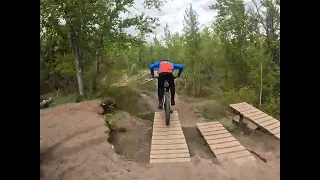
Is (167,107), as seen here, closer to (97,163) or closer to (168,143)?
(168,143)

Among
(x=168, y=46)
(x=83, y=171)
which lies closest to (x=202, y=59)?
(x=168, y=46)

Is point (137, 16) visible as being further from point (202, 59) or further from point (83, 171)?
point (83, 171)

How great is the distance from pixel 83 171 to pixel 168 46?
142cm

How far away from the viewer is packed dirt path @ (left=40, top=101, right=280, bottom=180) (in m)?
1.81

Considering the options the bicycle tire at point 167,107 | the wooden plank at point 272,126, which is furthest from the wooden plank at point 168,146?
the wooden plank at point 272,126

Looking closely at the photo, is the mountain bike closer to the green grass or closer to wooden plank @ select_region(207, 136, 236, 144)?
wooden plank @ select_region(207, 136, 236, 144)

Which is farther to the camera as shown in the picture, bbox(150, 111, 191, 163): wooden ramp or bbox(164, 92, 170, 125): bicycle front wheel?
bbox(164, 92, 170, 125): bicycle front wheel

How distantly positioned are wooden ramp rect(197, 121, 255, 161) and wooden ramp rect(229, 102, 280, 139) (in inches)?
9.4

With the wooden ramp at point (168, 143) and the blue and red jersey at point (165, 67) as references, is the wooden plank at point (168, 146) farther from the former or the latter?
the blue and red jersey at point (165, 67)

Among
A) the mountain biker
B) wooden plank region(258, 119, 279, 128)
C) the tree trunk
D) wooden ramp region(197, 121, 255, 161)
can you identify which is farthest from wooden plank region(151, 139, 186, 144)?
the tree trunk

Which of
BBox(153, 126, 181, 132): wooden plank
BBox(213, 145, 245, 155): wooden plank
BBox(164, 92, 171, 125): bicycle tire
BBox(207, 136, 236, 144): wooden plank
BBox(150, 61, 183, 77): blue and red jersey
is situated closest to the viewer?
BBox(213, 145, 245, 155): wooden plank

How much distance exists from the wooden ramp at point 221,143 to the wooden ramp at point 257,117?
0.78ft

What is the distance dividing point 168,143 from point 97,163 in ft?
1.93

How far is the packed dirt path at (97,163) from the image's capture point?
1.81 m
